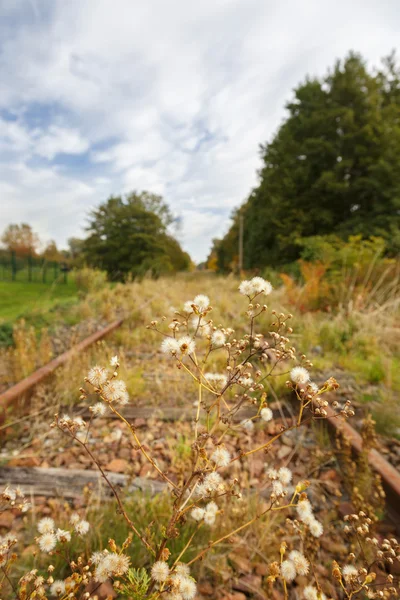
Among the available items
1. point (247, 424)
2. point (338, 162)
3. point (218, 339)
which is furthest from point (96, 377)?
point (338, 162)

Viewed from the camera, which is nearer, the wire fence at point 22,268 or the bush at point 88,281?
the bush at point 88,281

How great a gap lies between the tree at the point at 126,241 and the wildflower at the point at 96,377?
49.2 ft

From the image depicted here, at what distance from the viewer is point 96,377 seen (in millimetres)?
787

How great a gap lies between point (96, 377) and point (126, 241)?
52.7ft

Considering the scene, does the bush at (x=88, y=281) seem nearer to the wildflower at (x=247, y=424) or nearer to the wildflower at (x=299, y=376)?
the wildflower at (x=247, y=424)

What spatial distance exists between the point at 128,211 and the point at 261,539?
16.5m

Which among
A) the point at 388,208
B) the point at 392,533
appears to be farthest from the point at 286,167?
the point at 392,533

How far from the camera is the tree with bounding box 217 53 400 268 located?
48.8 ft

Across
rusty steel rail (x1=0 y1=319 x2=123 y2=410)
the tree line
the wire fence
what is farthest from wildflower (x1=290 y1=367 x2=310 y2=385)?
the wire fence

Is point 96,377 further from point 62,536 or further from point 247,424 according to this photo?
point 247,424

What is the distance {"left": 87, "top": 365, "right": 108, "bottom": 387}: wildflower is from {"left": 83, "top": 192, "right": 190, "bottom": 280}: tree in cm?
1500

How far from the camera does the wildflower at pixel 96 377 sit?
78 centimetres

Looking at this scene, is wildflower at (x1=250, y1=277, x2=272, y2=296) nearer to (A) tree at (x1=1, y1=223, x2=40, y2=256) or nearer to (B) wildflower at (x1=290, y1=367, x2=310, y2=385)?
(B) wildflower at (x1=290, y1=367, x2=310, y2=385)

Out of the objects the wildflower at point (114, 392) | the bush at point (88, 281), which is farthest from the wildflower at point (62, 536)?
the bush at point (88, 281)
